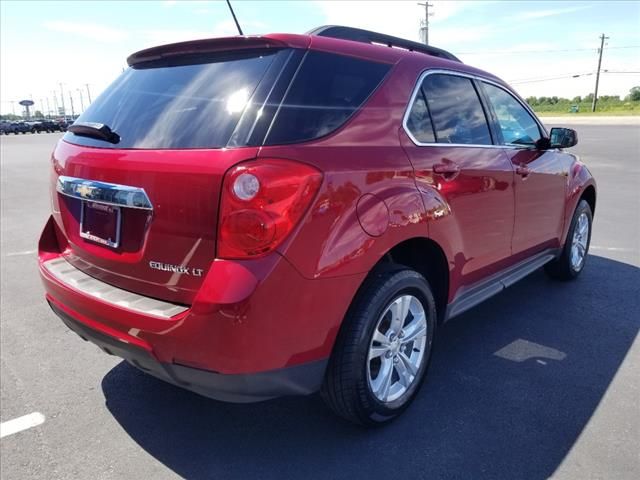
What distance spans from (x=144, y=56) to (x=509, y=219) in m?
2.49

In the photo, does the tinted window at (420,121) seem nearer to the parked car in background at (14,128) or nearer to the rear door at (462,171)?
the rear door at (462,171)

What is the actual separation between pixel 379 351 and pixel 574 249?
3.18 metres

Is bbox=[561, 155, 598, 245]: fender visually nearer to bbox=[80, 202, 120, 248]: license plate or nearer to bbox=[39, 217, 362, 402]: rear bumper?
bbox=[39, 217, 362, 402]: rear bumper

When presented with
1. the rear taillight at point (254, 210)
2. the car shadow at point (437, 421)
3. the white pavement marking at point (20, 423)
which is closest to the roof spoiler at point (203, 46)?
the rear taillight at point (254, 210)

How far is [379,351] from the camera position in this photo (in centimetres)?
258

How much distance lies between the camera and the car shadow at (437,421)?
2391mm

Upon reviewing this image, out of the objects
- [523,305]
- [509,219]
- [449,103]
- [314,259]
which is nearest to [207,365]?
[314,259]

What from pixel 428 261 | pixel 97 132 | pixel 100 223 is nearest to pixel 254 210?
pixel 100 223

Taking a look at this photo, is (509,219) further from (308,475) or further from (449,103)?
(308,475)

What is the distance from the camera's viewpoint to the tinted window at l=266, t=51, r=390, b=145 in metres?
2.16

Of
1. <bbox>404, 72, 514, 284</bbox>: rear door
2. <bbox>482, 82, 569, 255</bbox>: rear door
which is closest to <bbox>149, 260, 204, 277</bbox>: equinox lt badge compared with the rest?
<bbox>404, 72, 514, 284</bbox>: rear door

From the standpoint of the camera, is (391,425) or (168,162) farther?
(391,425)

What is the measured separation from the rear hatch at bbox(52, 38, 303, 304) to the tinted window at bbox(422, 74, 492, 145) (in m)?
A: 1.00

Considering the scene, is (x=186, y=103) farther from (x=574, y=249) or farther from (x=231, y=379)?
(x=574, y=249)
